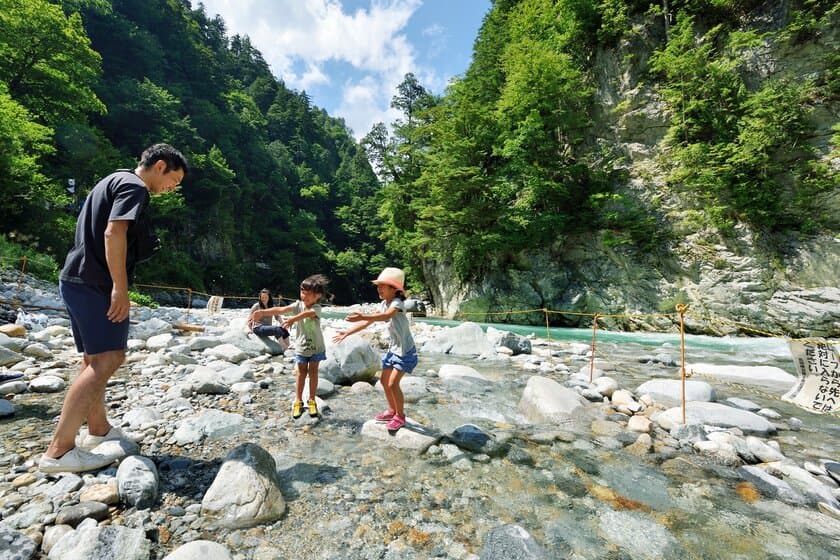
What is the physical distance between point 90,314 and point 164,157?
3.89 feet

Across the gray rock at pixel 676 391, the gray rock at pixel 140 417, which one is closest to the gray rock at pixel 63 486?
the gray rock at pixel 140 417

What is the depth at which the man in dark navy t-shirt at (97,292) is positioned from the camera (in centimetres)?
207

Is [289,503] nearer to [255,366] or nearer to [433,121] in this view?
[255,366]

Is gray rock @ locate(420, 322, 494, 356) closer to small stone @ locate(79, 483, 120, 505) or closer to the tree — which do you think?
small stone @ locate(79, 483, 120, 505)

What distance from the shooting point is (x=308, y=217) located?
1716 inches

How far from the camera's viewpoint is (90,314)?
2141 mm

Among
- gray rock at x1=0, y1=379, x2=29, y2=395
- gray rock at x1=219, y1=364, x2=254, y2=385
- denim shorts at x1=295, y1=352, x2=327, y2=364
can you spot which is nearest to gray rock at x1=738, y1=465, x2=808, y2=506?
denim shorts at x1=295, y1=352, x2=327, y2=364

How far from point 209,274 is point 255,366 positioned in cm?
3173

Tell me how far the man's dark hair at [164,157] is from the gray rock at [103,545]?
219 cm

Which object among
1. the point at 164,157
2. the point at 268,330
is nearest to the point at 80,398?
the point at 164,157

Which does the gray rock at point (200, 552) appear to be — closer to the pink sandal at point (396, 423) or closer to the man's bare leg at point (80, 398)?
the man's bare leg at point (80, 398)

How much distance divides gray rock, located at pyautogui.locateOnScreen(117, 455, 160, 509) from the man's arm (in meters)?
0.94

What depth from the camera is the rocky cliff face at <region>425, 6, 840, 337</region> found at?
13.1 meters

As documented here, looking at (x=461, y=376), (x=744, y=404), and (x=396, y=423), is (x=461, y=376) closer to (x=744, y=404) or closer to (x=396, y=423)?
(x=396, y=423)
